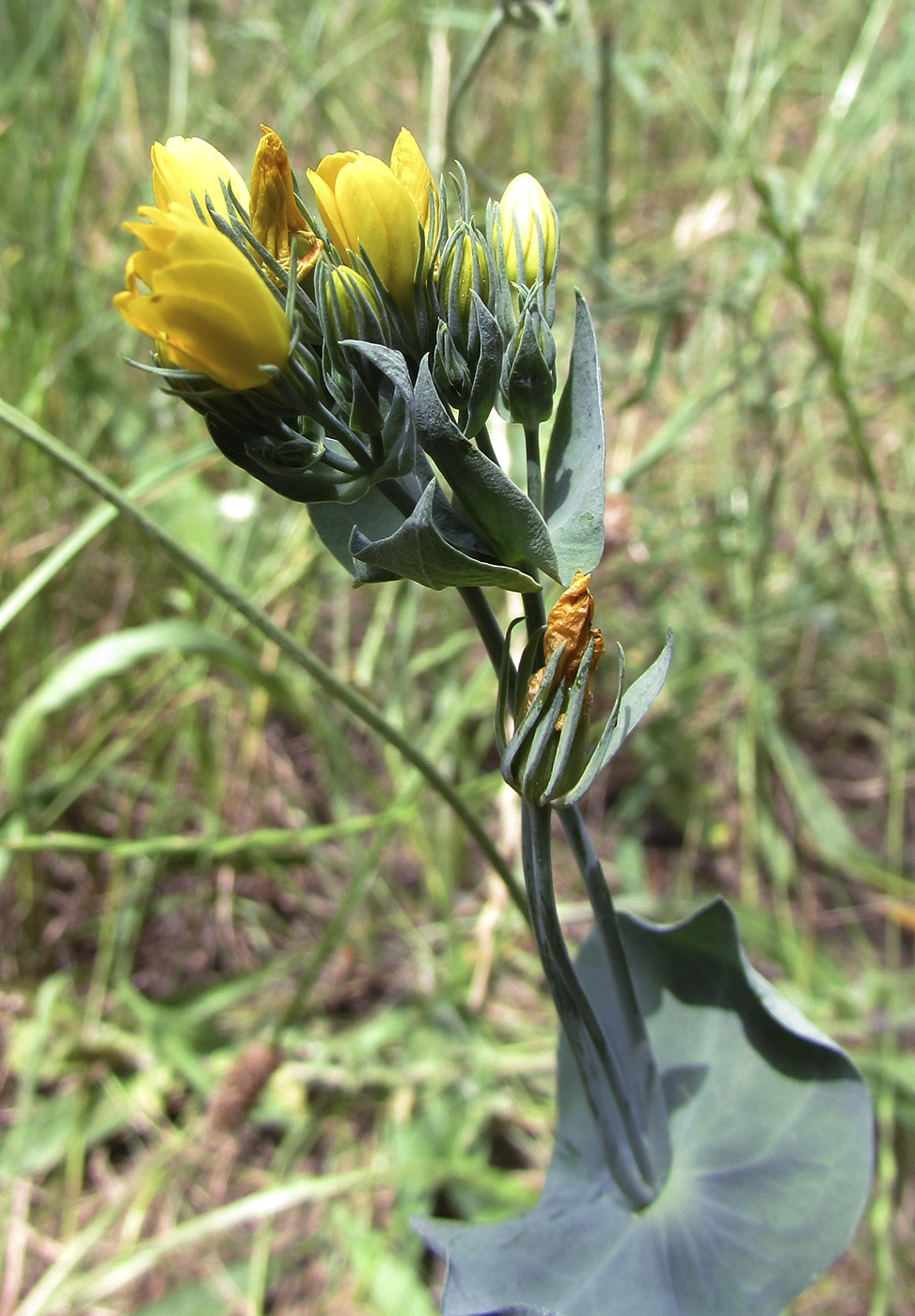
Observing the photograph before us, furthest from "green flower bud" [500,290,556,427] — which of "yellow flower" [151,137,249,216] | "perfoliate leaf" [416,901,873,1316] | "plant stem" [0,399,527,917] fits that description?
"perfoliate leaf" [416,901,873,1316]

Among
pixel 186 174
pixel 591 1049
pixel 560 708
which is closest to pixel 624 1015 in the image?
pixel 591 1049

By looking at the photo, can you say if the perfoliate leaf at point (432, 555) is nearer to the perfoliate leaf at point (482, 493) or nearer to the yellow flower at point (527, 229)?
the perfoliate leaf at point (482, 493)

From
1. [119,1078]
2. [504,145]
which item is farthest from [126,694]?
[504,145]

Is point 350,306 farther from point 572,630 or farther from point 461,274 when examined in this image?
point 572,630

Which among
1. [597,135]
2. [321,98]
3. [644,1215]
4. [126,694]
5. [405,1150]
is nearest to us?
[644,1215]

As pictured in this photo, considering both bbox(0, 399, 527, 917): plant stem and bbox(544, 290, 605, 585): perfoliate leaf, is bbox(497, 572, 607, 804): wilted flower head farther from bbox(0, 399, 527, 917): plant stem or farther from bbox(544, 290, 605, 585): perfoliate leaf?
bbox(0, 399, 527, 917): plant stem

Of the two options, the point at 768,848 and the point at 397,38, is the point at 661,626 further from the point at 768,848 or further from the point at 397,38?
the point at 397,38

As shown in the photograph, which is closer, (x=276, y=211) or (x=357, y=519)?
(x=276, y=211)
